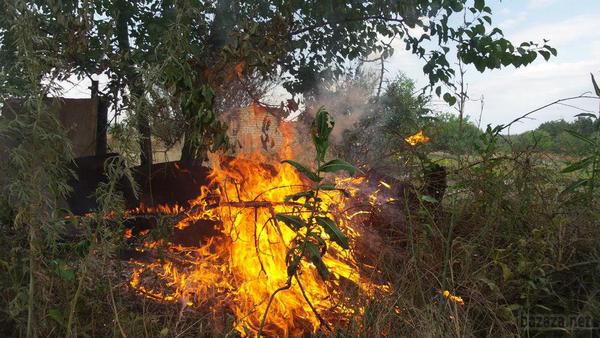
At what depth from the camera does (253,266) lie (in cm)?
400

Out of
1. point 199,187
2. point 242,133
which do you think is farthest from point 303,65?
Answer: point 199,187

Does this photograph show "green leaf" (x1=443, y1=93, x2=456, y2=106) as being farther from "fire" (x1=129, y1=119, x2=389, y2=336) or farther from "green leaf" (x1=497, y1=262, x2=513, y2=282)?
"green leaf" (x1=497, y1=262, x2=513, y2=282)

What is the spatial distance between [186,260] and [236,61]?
1664 millimetres

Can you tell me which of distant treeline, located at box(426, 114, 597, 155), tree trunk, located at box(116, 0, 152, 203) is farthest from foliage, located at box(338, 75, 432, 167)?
tree trunk, located at box(116, 0, 152, 203)

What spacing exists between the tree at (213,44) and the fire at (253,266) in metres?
0.46

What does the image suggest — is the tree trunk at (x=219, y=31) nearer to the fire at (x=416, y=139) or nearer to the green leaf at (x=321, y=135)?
the fire at (x=416, y=139)

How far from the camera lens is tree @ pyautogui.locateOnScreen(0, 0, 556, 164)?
383 cm

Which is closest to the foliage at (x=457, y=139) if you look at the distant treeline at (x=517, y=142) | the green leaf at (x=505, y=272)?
the distant treeline at (x=517, y=142)

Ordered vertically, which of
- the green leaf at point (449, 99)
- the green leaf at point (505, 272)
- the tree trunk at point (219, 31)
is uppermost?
the tree trunk at point (219, 31)

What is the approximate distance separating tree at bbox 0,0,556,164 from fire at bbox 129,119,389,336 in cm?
46

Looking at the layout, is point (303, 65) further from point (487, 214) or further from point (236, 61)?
point (487, 214)

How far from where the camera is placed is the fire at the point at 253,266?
3629 mm

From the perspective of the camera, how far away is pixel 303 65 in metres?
6.09

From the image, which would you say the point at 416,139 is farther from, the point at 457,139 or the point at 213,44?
the point at 213,44
